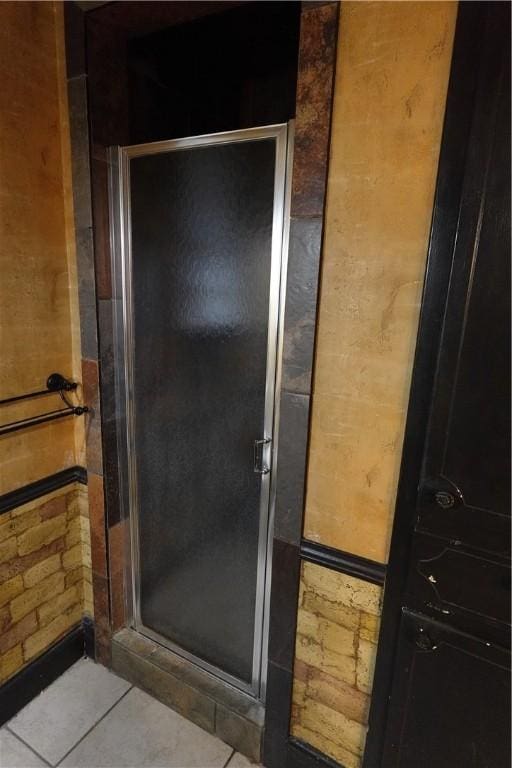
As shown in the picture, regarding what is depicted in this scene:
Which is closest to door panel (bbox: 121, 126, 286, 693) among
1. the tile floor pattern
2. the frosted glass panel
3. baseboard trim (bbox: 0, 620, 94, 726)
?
the frosted glass panel

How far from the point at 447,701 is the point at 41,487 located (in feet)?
4.66

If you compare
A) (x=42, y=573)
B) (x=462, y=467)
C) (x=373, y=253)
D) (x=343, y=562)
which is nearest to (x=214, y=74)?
(x=373, y=253)

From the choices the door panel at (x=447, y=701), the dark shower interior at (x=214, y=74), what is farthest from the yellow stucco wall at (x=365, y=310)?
the dark shower interior at (x=214, y=74)

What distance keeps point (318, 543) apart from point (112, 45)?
169cm

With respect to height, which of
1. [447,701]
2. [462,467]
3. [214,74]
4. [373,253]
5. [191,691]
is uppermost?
[214,74]

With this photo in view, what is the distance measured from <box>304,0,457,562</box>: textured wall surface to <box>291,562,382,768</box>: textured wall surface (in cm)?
14

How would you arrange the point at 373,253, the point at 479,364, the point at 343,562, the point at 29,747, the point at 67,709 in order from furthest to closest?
the point at 67,709, the point at 29,747, the point at 343,562, the point at 373,253, the point at 479,364

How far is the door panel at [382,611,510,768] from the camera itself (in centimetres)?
96

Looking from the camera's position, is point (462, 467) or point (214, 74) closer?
point (462, 467)

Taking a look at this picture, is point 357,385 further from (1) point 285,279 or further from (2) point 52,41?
(2) point 52,41

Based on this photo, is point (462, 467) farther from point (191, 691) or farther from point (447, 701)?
point (191, 691)

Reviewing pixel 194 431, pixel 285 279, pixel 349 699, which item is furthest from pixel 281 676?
pixel 285 279

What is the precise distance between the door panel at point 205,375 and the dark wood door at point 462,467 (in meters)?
0.45

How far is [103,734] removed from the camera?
58.7 inches
